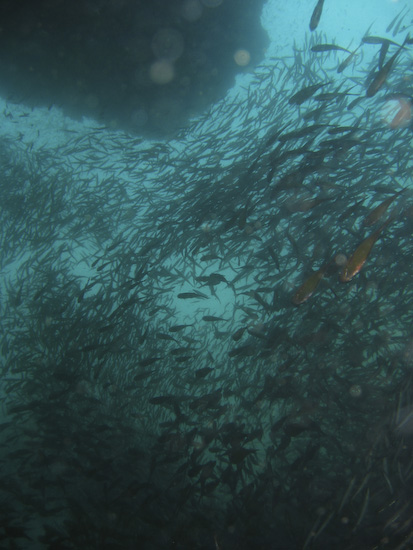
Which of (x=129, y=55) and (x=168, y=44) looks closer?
(x=168, y=44)

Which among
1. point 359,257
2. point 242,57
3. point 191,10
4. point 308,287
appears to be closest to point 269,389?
point 308,287

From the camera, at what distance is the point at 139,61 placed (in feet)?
28.6

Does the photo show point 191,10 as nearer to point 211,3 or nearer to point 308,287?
point 211,3

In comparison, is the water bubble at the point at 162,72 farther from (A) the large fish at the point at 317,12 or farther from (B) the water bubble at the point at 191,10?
(A) the large fish at the point at 317,12

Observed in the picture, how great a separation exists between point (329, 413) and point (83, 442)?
468 centimetres

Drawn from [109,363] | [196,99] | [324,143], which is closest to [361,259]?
[324,143]

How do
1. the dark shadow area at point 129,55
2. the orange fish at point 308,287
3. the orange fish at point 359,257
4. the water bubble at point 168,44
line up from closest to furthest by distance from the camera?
the orange fish at point 359,257 < the orange fish at point 308,287 < the dark shadow area at point 129,55 < the water bubble at point 168,44

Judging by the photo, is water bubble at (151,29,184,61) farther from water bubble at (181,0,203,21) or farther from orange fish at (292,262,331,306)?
orange fish at (292,262,331,306)

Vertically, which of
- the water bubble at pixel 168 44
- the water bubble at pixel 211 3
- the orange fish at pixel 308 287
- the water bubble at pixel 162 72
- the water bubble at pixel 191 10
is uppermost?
Answer: the water bubble at pixel 162 72

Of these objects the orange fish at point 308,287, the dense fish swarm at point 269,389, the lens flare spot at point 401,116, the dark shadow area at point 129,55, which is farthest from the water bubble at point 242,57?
the orange fish at point 308,287

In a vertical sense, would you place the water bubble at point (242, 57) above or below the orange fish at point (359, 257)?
above

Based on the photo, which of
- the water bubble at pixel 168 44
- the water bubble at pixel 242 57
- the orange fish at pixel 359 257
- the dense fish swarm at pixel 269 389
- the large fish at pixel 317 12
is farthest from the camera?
the water bubble at pixel 242 57

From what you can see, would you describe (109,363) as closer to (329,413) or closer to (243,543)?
(243,543)

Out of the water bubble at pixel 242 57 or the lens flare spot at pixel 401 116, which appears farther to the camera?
the water bubble at pixel 242 57
